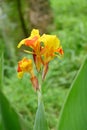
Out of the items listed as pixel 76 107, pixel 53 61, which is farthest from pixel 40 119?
pixel 53 61

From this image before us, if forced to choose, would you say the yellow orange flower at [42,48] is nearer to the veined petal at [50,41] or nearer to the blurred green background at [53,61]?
the veined petal at [50,41]

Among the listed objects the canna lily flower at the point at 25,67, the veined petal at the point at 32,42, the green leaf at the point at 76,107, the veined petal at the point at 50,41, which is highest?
the veined petal at the point at 32,42

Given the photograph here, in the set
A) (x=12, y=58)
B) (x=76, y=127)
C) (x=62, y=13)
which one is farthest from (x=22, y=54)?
(x=76, y=127)

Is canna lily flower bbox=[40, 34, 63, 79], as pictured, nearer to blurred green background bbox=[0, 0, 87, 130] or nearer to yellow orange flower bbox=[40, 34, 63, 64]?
yellow orange flower bbox=[40, 34, 63, 64]

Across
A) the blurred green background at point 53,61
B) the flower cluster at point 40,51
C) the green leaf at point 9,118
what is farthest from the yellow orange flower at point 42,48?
the blurred green background at point 53,61

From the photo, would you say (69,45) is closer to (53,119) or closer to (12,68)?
(12,68)
